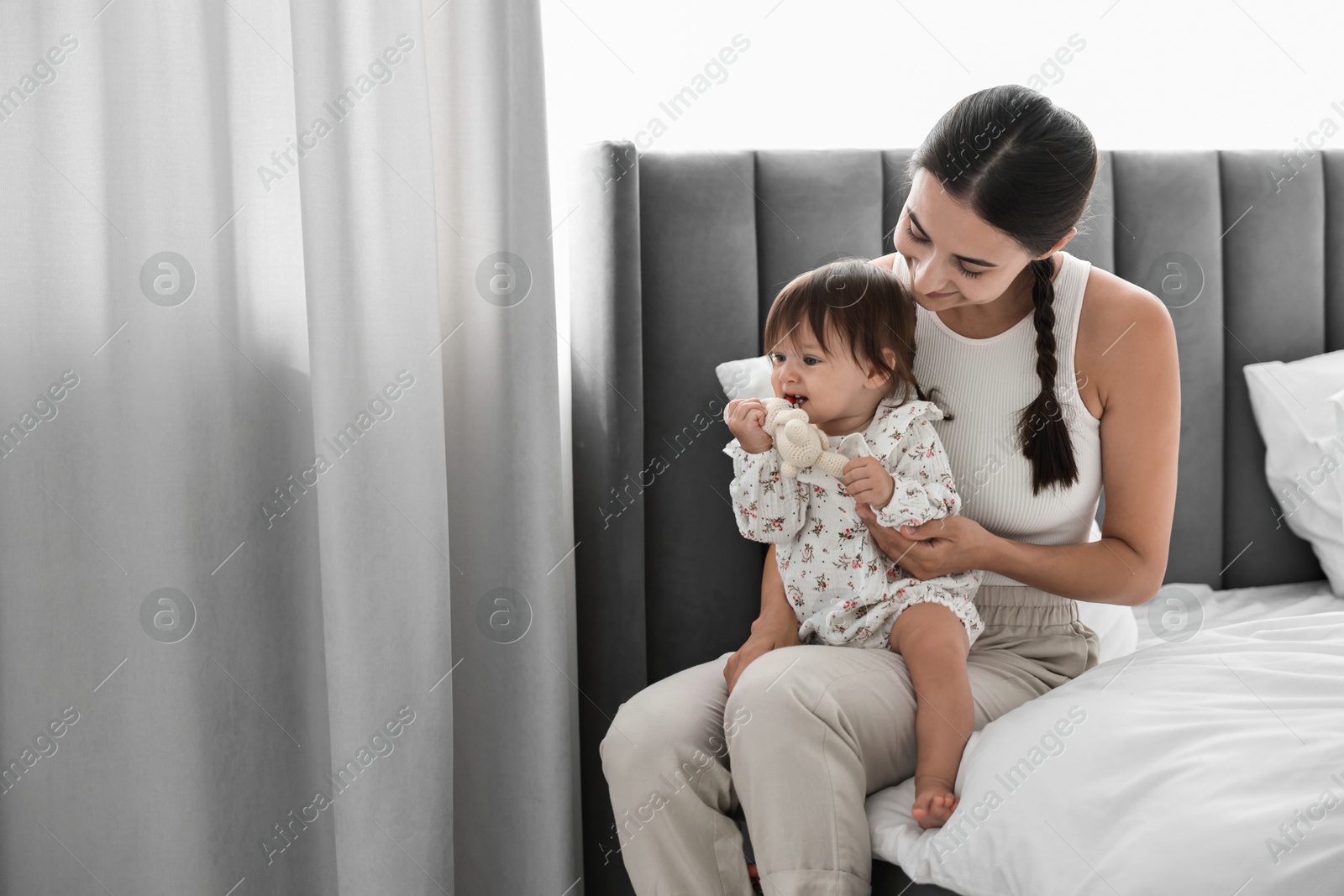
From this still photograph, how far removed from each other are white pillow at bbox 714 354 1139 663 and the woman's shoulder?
212mm

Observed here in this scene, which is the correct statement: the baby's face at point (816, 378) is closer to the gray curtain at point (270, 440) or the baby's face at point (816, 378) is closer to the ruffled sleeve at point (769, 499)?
the ruffled sleeve at point (769, 499)

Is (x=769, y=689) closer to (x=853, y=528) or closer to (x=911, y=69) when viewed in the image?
(x=853, y=528)

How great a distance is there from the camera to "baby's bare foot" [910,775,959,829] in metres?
0.94

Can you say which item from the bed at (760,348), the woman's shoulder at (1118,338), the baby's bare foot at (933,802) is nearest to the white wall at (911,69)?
the bed at (760,348)

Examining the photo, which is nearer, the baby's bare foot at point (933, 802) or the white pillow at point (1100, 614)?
the baby's bare foot at point (933, 802)

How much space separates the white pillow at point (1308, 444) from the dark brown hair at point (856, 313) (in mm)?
833

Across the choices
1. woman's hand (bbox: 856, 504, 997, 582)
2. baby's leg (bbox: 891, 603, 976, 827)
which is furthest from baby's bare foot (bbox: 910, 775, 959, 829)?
woman's hand (bbox: 856, 504, 997, 582)

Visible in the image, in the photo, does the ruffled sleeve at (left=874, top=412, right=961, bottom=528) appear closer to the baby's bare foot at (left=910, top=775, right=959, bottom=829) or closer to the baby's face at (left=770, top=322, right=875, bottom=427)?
the baby's face at (left=770, top=322, right=875, bottom=427)

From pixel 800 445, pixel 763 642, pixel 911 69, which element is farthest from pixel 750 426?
pixel 911 69

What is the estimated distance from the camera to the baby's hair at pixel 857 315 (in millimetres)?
1150

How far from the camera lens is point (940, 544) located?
3.63ft

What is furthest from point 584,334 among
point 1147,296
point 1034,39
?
point 1034,39

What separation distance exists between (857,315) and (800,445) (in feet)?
0.62

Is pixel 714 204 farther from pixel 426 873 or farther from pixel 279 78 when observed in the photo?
pixel 426 873
